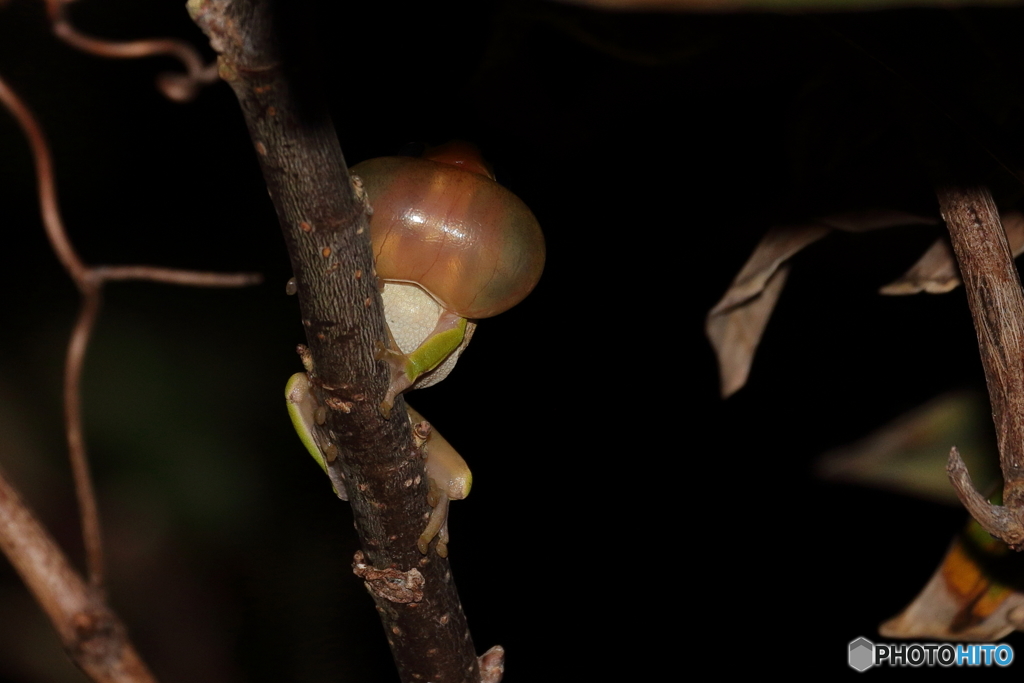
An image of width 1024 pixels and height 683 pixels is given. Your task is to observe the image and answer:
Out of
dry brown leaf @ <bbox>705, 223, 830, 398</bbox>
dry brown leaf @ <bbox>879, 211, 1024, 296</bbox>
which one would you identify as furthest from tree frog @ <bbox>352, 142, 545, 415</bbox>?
dry brown leaf @ <bbox>879, 211, 1024, 296</bbox>

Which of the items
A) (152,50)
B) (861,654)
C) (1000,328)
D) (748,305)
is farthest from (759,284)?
(861,654)

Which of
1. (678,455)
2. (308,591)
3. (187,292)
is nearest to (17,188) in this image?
(187,292)

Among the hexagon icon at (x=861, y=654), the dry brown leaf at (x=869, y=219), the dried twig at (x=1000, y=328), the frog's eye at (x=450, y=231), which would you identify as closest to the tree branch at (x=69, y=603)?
the frog's eye at (x=450, y=231)

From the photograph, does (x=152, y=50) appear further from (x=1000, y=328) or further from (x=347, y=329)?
(x=1000, y=328)

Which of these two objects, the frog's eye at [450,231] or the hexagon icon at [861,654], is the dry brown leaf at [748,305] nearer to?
the frog's eye at [450,231]

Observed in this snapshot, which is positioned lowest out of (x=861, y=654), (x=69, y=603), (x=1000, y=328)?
(x=861, y=654)
